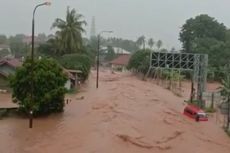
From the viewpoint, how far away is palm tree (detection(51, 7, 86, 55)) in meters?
72.7

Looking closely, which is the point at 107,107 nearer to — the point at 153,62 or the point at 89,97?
the point at 89,97

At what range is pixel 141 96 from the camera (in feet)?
174

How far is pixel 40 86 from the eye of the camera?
33.0 metres

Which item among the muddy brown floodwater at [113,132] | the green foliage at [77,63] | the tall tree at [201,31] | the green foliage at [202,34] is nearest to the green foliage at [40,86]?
the muddy brown floodwater at [113,132]

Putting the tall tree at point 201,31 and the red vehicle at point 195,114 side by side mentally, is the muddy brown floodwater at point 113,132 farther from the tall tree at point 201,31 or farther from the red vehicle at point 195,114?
the tall tree at point 201,31

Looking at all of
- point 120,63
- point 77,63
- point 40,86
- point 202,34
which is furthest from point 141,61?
point 40,86

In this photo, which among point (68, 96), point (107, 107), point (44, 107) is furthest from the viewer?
point (68, 96)

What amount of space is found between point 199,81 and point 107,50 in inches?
4004

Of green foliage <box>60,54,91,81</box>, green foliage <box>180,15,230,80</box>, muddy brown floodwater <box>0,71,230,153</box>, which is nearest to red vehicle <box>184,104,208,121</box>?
muddy brown floodwater <box>0,71,230,153</box>

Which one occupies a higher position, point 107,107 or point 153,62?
point 153,62

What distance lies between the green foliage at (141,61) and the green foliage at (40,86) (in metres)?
52.4

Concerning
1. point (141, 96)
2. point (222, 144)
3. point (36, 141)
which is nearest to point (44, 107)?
point (36, 141)

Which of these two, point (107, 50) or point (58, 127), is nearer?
point (58, 127)

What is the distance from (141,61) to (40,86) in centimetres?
5765
